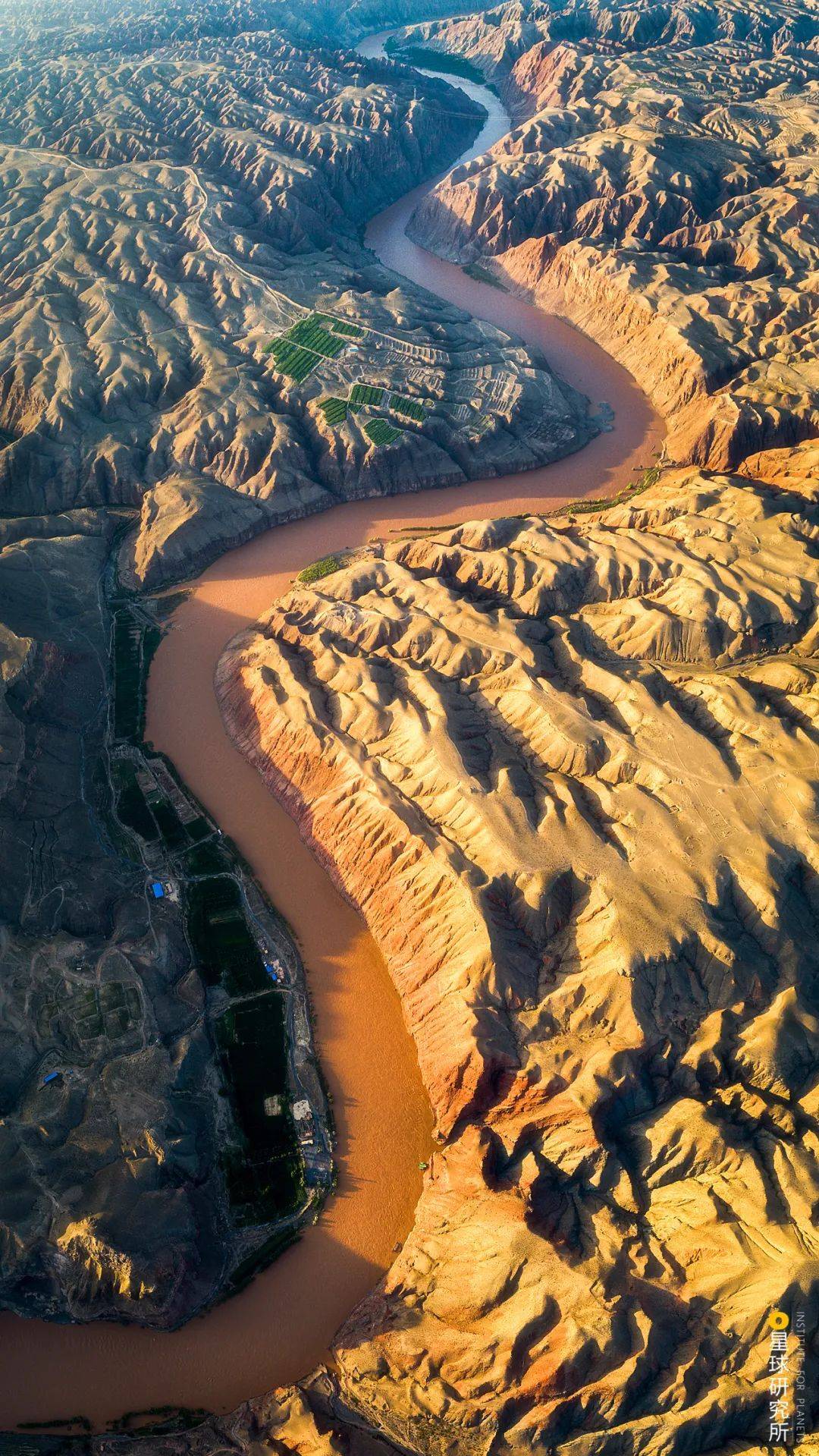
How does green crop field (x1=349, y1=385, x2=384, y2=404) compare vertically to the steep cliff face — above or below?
above

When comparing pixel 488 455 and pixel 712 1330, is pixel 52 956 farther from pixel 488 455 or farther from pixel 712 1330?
pixel 488 455

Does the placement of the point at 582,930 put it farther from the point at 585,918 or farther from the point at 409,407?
the point at 409,407

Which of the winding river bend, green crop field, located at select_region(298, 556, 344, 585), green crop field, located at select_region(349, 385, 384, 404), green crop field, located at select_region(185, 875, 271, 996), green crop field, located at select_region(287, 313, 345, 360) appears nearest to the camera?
the winding river bend

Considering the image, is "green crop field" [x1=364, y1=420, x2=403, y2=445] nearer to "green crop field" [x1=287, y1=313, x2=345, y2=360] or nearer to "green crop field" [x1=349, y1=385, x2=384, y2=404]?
"green crop field" [x1=349, y1=385, x2=384, y2=404]

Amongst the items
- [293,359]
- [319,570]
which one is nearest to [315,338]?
[293,359]

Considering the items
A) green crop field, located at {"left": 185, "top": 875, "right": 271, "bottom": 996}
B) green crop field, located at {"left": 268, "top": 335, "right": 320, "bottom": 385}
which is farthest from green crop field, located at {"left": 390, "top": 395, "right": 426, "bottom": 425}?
green crop field, located at {"left": 185, "top": 875, "right": 271, "bottom": 996}

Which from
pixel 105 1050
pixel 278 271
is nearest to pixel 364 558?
pixel 105 1050

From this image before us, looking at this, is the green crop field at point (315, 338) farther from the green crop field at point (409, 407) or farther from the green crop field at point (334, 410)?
the green crop field at point (409, 407)
